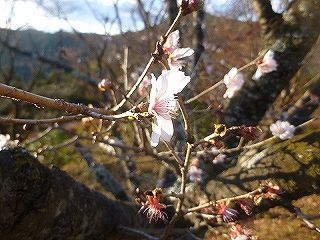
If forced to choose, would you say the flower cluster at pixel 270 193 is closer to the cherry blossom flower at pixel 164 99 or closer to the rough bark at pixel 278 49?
the cherry blossom flower at pixel 164 99

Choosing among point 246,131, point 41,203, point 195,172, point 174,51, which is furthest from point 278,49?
point 41,203

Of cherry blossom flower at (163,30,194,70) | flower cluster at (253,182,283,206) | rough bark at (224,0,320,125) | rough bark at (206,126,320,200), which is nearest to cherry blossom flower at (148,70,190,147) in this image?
cherry blossom flower at (163,30,194,70)

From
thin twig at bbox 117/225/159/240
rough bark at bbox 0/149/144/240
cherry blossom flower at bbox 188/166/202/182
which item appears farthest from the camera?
cherry blossom flower at bbox 188/166/202/182

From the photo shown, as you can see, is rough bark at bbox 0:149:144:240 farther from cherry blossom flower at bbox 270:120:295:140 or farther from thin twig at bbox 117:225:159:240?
cherry blossom flower at bbox 270:120:295:140

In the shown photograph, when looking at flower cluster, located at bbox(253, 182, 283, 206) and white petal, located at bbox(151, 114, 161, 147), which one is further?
flower cluster, located at bbox(253, 182, 283, 206)

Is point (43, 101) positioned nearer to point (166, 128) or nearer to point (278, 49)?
point (166, 128)

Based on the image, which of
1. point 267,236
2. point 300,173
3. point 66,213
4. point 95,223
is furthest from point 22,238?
point 300,173
